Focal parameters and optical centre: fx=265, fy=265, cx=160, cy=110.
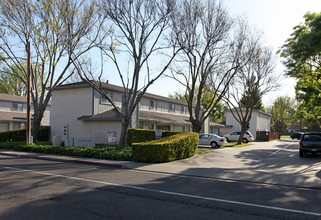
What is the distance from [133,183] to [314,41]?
1320cm

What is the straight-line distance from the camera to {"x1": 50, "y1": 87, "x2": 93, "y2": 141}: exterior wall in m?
25.7

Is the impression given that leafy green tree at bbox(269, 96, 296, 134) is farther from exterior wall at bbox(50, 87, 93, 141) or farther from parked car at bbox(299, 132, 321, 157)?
exterior wall at bbox(50, 87, 93, 141)

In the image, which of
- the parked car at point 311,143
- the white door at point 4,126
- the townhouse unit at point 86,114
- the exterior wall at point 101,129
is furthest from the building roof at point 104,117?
the white door at point 4,126

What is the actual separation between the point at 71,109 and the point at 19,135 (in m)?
6.19

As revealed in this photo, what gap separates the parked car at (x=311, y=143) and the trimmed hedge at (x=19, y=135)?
2410 cm

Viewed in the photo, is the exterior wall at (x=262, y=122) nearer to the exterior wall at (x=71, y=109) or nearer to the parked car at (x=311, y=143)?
the parked car at (x=311, y=143)

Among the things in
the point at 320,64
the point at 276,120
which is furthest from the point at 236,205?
the point at 276,120

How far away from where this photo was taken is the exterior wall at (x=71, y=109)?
25.7m

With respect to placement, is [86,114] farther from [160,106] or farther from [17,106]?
[17,106]

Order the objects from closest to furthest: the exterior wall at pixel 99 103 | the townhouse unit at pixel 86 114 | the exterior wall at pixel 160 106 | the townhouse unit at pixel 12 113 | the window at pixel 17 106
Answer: the townhouse unit at pixel 86 114, the exterior wall at pixel 99 103, the exterior wall at pixel 160 106, the townhouse unit at pixel 12 113, the window at pixel 17 106

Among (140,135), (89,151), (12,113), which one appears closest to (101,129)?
(140,135)

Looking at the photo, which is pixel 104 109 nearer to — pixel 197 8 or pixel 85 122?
pixel 85 122

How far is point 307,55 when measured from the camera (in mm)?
17422

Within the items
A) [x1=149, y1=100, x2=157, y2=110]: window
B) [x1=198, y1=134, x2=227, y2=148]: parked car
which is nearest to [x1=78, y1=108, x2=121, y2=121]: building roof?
[x1=149, y1=100, x2=157, y2=110]: window
